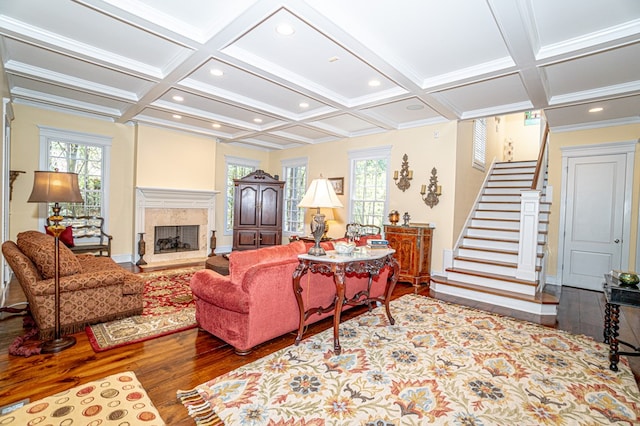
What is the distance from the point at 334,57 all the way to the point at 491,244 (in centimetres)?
428

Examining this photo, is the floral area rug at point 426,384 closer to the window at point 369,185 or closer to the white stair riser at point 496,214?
the white stair riser at point 496,214

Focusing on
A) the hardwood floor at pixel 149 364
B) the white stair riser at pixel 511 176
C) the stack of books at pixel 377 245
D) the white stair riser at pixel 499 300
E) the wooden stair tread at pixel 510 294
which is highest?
the white stair riser at pixel 511 176

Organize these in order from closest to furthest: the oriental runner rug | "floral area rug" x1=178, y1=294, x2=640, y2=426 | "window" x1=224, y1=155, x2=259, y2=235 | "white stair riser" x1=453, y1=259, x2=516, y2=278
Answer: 1. the oriental runner rug
2. "floral area rug" x1=178, y1=294, x2=640, y2=426
3. "white stair riser" x1=453, y1=259, x2=516, y2=278
4. "window" x1=224, y1=155, x2=259, y2=235

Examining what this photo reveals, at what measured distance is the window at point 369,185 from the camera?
20.9ft

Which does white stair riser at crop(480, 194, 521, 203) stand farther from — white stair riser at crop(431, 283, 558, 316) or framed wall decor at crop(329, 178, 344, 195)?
framed wall decor at crop(329, 178, 344, 195)

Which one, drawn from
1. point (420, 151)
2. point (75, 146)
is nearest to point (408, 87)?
point (420, 151)

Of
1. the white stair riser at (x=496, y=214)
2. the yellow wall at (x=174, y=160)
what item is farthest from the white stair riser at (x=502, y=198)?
the yellow wall at (x=174, y=160)

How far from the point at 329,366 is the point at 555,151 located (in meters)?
5.83

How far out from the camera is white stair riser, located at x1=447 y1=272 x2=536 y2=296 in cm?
427

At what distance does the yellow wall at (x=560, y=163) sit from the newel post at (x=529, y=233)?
162 centimetres

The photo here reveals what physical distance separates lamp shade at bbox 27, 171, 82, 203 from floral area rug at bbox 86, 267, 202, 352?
131cm

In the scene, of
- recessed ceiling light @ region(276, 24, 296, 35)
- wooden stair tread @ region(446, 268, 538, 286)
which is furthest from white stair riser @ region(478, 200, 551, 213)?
recessed ceiling light @ region(276, 24, 296, 35)

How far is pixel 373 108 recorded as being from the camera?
4.96 m

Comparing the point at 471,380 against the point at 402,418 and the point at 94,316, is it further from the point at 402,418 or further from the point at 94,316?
the point at 94,316
